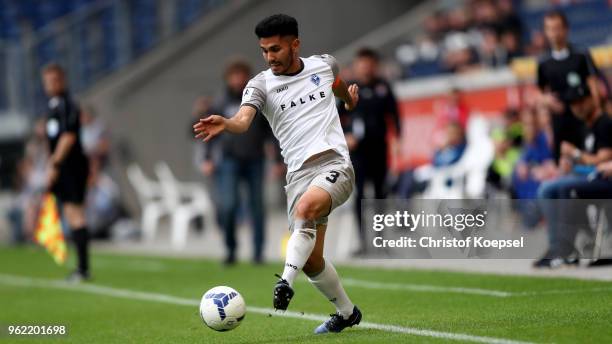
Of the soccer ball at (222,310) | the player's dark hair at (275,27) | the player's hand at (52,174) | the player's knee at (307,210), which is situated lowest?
the soccer ball at (222,310)

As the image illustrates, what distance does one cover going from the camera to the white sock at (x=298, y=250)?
696cm

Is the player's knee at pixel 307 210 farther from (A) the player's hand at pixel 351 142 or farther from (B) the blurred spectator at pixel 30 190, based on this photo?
(B) the blurred spectator at pixel 30 190

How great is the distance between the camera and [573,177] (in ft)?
35.2

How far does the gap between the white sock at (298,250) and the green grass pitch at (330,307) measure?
47cm

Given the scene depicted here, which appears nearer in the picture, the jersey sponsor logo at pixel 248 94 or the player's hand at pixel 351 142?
the jersey sponsor logo at pixel 248 94

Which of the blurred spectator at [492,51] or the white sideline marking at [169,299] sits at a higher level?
the blurred spectator at [492,51]

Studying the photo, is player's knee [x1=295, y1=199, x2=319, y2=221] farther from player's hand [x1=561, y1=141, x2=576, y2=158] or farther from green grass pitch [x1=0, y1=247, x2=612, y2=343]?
player's hand [x1=561, y1=141, x2=576, y2=158]

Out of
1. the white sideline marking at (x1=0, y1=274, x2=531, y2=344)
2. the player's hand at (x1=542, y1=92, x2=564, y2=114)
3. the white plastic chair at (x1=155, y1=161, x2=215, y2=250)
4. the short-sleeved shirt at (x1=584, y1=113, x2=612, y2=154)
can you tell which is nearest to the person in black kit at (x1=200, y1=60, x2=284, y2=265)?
the white sideline marking at (x1=0, y1=274, x2=531, y2=344)

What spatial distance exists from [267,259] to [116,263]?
2.31 metres

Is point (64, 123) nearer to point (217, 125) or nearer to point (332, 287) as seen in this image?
point (332, 287)

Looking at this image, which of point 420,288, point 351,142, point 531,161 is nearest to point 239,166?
point 351,142

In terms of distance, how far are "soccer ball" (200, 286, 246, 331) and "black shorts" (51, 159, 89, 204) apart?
21.2 ft

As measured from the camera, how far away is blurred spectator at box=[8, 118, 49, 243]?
75.4ft

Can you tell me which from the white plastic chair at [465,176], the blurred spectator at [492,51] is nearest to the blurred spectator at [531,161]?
the white plastic chair at [465,176]
